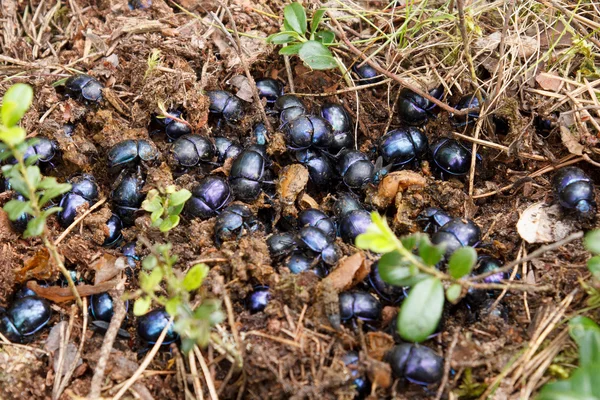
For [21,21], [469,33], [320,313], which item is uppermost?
[469,33]

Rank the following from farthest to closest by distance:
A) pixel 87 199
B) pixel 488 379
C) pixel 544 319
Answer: pixel 87 199, pixel 544 319, pixel 488 379

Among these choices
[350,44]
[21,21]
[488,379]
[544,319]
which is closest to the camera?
[488,379]

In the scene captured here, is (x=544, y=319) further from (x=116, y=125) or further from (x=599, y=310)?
(x=116, y=125)

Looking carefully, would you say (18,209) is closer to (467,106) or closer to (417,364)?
(417,364)

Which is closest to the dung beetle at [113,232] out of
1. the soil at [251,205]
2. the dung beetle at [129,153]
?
the soil at [251,205]

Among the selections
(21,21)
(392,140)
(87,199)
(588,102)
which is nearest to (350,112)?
(392,140)

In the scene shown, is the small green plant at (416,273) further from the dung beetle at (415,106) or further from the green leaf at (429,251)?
the dung beetle at (415,106)

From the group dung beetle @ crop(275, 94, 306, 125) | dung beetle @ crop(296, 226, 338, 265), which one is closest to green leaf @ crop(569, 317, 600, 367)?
dung beetle @ crop(296, 226, 338, 265)
